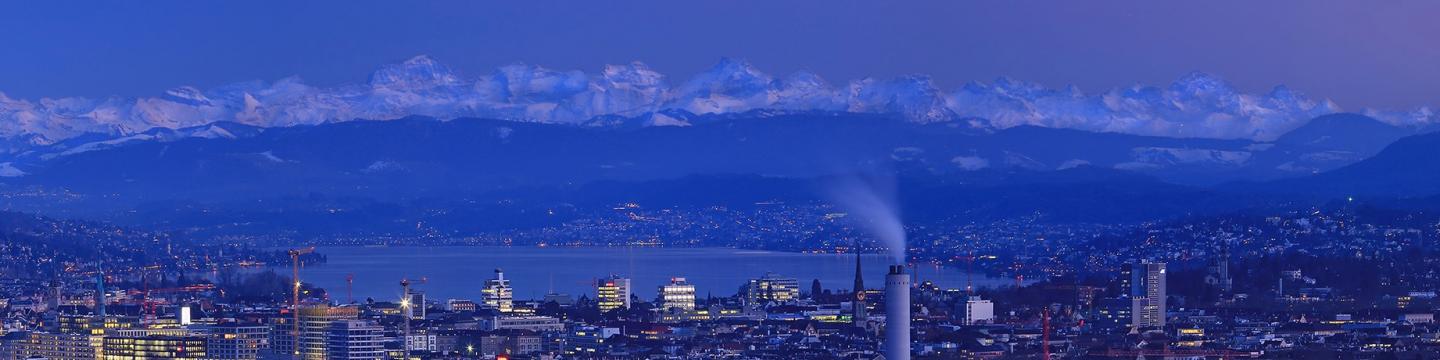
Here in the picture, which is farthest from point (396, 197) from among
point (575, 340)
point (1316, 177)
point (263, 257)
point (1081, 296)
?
point (575, 340)

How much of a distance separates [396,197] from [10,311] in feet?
415

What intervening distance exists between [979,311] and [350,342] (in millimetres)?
21955

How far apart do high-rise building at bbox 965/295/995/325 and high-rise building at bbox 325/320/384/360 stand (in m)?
18.8

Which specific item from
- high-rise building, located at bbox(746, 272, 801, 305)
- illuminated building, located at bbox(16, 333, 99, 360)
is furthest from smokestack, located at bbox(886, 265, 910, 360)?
high-rise building, located at bbox(746, 272, 801, 305)

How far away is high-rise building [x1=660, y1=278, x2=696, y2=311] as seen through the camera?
7723 centimetres

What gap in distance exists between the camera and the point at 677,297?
79.0 metres

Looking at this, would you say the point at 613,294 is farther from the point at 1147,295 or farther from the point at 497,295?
the point at 1147,295

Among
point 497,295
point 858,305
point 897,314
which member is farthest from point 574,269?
point 897,314

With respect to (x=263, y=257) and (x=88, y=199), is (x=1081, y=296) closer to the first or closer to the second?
(x=263, y=257)

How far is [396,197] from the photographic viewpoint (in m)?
200

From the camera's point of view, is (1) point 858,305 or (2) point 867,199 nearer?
(1) point 858,305

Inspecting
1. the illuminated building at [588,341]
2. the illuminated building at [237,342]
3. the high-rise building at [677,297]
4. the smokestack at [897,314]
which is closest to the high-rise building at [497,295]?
the high-rise building at [677,297]

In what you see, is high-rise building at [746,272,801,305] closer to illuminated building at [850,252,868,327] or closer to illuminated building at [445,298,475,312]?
illuminated building at [445,298,475,312]

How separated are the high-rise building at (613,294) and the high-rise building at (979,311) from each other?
8197mm
